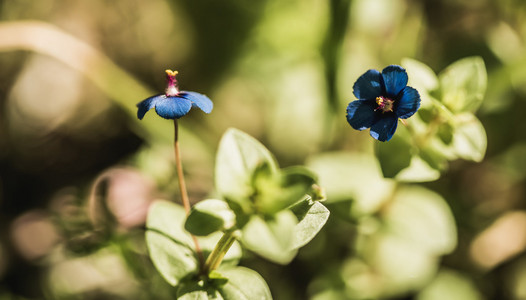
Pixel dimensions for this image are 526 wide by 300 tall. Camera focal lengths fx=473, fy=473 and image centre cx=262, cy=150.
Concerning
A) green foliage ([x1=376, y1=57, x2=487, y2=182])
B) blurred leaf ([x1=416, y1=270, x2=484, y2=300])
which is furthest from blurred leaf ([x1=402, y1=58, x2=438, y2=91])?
blurred leaf ([x1=416, y1=270, x2=484, y2=300])

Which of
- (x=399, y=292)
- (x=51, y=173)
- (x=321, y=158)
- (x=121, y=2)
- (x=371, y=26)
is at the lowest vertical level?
(x=399, y=292)

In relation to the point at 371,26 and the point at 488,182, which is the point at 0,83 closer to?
the point at 371,26

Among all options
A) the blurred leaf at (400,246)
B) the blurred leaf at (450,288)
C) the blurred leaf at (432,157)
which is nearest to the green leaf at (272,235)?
the blurred leaf at (432,157)

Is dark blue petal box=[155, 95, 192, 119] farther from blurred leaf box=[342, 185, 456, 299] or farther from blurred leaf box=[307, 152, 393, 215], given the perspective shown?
blurred leaf box=[342, 185, 456, 299]

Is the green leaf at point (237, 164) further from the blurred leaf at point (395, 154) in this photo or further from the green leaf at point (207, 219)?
the blurred leaf at point (395, 154)

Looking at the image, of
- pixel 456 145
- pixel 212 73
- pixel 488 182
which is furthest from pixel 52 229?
pixel 488 182

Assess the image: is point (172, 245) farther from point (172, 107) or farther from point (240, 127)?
point (240, 127)

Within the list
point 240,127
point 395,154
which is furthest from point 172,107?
point 240,127
